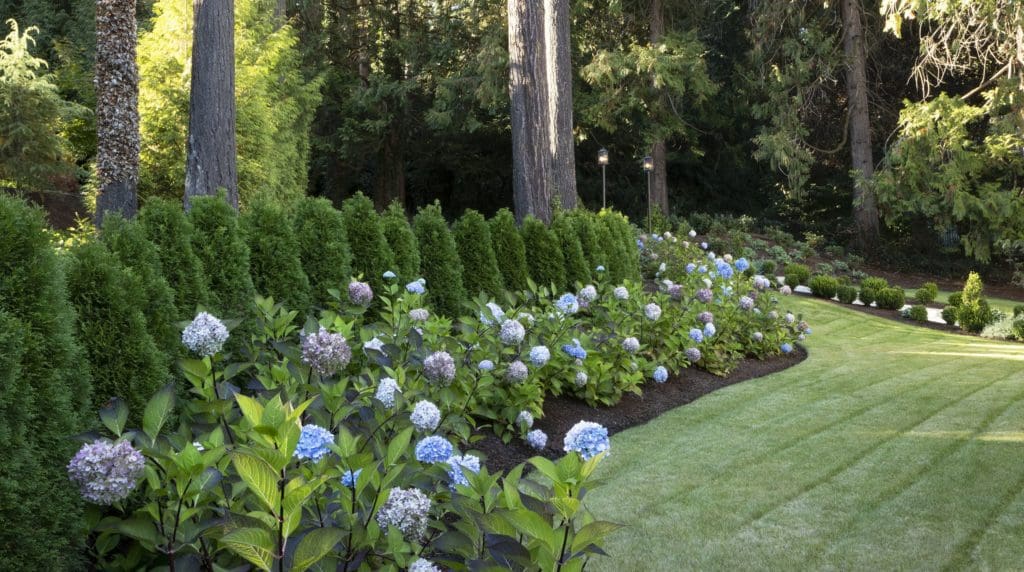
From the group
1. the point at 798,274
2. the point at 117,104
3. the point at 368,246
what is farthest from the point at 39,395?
the point at 798,274

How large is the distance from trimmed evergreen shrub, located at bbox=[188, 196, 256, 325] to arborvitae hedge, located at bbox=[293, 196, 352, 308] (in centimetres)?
66

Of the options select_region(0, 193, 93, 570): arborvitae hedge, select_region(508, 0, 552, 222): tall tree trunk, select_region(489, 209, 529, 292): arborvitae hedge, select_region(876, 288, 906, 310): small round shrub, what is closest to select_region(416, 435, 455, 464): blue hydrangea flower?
select_region(0, 193, 93, 570): arborvitae hedge

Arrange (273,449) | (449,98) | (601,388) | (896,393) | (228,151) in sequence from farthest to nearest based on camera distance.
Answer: (449,98) → (228,151) → (896,393) → (601,388) → (273,449)

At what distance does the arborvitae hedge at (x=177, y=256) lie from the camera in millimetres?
3648

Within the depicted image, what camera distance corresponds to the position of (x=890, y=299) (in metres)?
12.5

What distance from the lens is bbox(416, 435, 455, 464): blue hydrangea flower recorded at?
7.29ft

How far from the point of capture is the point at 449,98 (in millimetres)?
17609

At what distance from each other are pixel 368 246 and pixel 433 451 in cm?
308

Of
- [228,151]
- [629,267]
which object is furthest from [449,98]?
[629,267]

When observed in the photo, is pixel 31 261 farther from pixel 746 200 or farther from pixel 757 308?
pixel 746 200

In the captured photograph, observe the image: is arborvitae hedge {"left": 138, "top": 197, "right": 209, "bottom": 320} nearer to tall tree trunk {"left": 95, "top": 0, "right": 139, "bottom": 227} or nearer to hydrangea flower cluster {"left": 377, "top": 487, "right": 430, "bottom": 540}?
hydrangea flower cluster {"left": 377, "top": 487, "right": 430, "bottom": 540}

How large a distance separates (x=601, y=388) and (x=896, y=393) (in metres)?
2.44

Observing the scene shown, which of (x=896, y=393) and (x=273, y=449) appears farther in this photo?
(x=896, y=393)

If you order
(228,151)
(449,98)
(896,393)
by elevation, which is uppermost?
(449,98)
